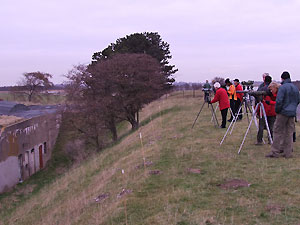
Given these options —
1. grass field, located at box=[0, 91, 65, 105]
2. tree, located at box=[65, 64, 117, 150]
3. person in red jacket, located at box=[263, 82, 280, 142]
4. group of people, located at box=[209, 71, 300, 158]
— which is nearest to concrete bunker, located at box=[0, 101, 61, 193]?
tree, located at box=[65, 64, 117, 150]

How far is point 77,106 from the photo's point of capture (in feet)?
94.0

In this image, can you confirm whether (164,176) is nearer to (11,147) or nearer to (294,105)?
(294,105)

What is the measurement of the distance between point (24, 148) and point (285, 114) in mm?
20205

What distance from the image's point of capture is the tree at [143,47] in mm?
39844

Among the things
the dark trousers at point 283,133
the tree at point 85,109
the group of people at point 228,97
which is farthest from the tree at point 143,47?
the dark trousers at point 283,133

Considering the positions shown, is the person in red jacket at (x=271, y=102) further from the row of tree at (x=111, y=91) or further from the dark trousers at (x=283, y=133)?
the row of tree at (x=111, y=91)

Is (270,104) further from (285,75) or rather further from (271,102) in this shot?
(285,75)

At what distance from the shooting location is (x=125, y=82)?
82.0 feet

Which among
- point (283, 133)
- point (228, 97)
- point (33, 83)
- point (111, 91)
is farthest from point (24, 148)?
point (33, 83)

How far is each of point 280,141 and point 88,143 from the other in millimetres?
24069

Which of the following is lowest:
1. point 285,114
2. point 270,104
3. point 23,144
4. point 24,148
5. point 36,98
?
point 24,148

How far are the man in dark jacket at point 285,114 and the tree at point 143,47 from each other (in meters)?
29.8

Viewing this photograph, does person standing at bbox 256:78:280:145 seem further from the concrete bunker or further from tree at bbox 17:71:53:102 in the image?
tree at bbox 17:71:53:102

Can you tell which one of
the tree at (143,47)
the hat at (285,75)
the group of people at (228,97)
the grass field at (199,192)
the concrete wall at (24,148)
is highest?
the tree at (143,47)
